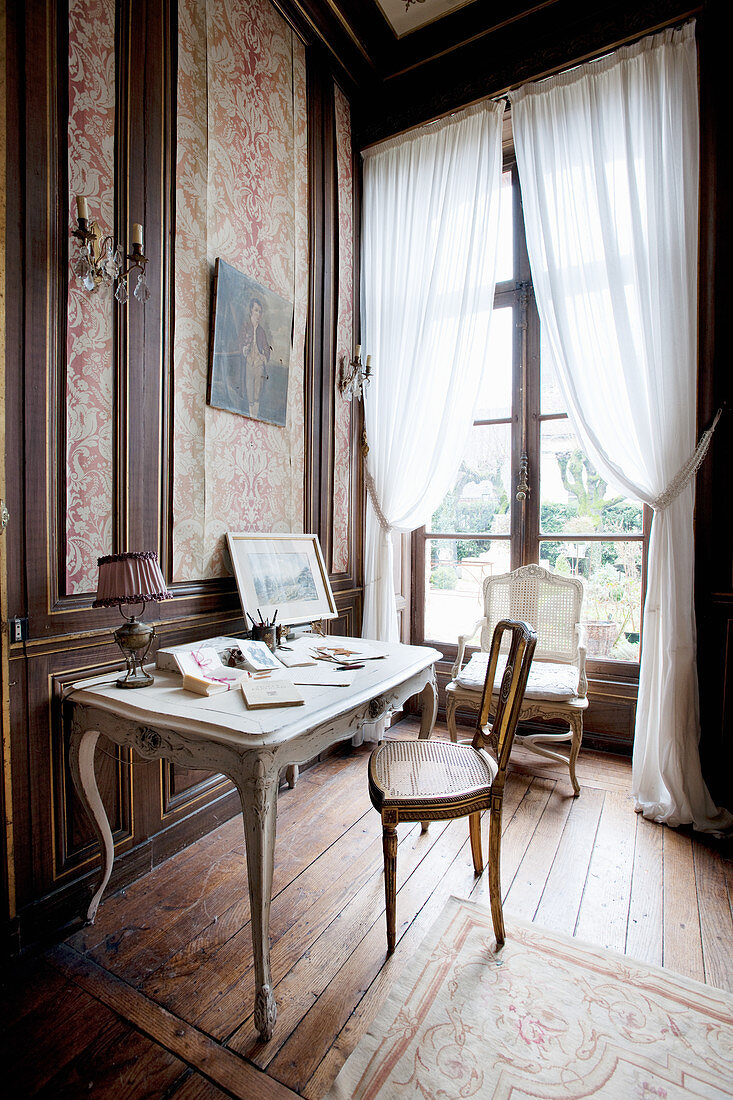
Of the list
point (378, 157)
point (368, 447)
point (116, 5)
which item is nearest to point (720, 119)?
point (378, 157)

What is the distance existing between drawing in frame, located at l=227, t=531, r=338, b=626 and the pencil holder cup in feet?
0.35

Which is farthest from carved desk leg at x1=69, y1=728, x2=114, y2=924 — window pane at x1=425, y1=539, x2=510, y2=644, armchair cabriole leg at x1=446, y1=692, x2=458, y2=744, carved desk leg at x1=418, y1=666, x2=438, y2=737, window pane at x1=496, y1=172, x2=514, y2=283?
window pane at x1=496, y1=172, x2=514, y2=283

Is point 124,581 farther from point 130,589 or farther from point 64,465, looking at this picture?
point 64,465

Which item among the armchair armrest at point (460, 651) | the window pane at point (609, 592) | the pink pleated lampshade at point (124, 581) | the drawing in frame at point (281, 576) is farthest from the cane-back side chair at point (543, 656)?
the pink pleated lampshade at point (124, 581)

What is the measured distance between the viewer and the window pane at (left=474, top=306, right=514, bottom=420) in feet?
11.6

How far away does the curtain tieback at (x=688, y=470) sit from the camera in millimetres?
2592

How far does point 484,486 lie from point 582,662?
1.30 meters

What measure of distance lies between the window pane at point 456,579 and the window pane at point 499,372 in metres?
0.86

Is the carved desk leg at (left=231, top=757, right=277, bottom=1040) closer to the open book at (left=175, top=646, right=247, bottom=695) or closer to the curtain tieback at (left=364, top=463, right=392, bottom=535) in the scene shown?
the open book at (left=175, top=646, right=247, bottom=695)

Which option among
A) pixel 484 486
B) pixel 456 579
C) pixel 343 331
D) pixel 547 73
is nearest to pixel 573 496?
pixel 484 486

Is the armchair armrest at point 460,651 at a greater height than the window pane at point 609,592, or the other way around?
the window pane at point 609,592

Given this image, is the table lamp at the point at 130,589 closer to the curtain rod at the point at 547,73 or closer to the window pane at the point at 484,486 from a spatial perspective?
the window pane at the point at 484,486

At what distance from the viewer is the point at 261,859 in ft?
4.44

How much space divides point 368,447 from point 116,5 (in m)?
2.22
